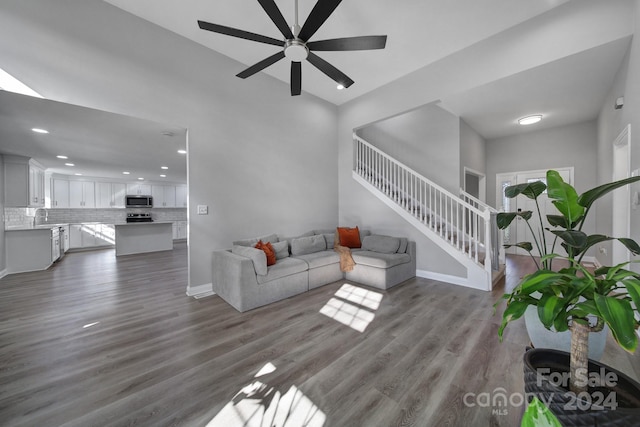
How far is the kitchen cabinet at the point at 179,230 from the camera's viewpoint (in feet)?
30.4

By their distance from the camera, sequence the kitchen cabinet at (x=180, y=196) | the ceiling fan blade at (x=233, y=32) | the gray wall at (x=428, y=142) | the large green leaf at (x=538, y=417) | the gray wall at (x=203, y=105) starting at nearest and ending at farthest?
the large green leaf at (x=538, y=417) < the ceiling fan blade at (x=233, y=32) < the gray wall at (x=203, y=105) < the gray wall at (x=428, y=142) < the kitchen cabinet at (x=180, y=196)

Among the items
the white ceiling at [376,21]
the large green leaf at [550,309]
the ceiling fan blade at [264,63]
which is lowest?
the large green leaf at [550,309]

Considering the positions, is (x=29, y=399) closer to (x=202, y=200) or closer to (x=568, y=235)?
(x=202, y=200)

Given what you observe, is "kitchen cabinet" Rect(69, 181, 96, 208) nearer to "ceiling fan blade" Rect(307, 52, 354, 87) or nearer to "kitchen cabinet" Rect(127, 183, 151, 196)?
"kitchen cabinet" Rect(127, 183, 151, 196)

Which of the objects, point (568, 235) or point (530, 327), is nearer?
point (568, 235)

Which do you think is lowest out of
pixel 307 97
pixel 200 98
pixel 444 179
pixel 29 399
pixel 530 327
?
pixel 29 399

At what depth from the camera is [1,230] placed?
4.30 meters

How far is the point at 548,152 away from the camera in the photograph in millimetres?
5469

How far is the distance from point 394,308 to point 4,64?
4805 mm

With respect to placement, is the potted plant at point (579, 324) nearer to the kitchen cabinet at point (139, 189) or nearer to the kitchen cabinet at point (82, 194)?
the kitchen cabinet at point (139, 189)

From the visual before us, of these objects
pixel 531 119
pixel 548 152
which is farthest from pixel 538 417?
pixel 548 152

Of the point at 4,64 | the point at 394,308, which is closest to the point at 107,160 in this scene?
the point at 4,64

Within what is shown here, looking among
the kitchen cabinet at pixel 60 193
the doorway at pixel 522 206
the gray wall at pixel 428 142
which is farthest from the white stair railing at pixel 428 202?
the kitchen cabinet at pixel 60 193

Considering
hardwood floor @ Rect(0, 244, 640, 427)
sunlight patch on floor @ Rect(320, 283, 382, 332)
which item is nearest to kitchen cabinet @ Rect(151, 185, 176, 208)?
hardwood floor @ Rect(0, 244, 640, 427)
